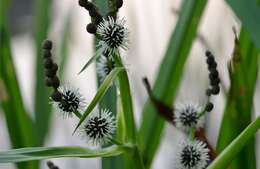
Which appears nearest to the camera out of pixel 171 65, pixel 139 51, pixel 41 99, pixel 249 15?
pixel 249 15

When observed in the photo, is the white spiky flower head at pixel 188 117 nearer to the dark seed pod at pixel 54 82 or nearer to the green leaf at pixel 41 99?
the dark seed pod at pixel 54 82

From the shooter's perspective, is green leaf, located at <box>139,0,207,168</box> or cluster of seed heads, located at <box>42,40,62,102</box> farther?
green leaf, located at <box>139,0,207,168</box>

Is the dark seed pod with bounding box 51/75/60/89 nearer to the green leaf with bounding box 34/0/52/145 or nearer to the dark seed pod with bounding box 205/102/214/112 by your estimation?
the dark seed pod with bounding box 205/102/214/112

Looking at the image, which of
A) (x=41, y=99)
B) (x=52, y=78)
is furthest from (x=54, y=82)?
(x=41, y=99)

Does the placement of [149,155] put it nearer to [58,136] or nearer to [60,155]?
[60,155]

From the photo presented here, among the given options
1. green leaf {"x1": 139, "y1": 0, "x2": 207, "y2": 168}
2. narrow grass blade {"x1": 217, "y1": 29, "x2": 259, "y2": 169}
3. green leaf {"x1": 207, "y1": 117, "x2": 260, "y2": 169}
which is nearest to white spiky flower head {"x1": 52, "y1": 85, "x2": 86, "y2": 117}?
green leaf {"x1": 207, "y1": 117, "x2": 260, "y2": 169}

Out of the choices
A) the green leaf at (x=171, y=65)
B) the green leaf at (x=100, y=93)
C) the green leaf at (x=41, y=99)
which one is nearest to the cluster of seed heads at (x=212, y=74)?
the green leaf at (x=100, y=93)

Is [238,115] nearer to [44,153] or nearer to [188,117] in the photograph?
[188,117]
